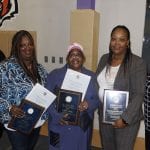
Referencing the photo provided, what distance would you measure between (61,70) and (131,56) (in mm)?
730

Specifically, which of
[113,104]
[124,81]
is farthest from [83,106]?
[124,81]

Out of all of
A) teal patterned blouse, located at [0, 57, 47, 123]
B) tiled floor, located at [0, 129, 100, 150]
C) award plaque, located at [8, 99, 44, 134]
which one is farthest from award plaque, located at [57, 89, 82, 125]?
tiled floor, located at [0, 129, 100, 150]

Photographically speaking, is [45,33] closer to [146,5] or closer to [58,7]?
[58,7]

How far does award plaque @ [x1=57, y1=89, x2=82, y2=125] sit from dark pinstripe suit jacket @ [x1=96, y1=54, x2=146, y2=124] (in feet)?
1.33

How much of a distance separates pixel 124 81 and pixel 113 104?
0.81ft

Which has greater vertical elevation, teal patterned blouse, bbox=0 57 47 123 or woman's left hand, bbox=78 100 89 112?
teal patterned blouse, bbox=0 57 47 123

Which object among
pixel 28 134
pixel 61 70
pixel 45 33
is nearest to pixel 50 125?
pixel 28 134

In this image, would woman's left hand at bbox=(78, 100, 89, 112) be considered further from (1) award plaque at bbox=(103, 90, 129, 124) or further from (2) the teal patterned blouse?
(2) the teal patterned blouse

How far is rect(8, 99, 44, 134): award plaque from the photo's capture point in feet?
7.88

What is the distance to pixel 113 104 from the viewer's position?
250 cm

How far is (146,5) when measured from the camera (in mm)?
3709

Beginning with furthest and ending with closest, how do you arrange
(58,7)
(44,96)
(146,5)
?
1. (58,7)
2. (146,5)
3. (44,96)

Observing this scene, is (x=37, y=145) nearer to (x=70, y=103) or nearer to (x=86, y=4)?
(x=70, y=103)

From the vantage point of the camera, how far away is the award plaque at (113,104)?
2.46 m
